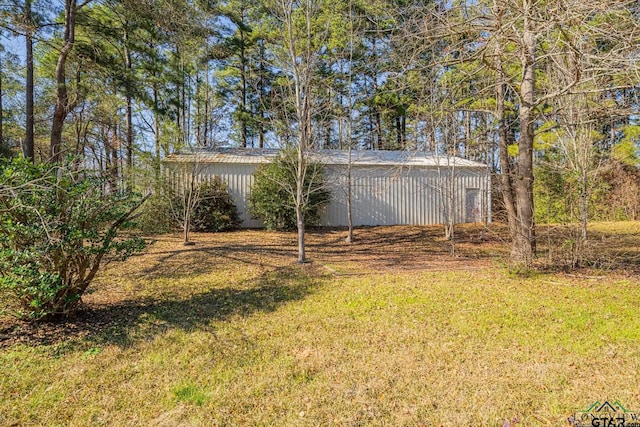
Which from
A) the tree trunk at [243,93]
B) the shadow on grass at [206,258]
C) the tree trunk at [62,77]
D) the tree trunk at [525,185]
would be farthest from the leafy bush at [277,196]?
the tree trunk at [243,93]

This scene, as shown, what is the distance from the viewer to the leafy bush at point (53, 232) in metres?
3.11

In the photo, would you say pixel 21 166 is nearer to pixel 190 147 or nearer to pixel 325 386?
pixel 325 386

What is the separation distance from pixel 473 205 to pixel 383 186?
13.8ft

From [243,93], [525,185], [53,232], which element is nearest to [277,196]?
[525,185]

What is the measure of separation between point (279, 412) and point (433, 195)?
41.2ft

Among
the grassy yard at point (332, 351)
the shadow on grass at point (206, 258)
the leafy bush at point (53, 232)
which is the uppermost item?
the leafy bush at point (53, 232)

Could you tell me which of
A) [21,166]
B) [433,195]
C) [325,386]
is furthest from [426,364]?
[433,195]

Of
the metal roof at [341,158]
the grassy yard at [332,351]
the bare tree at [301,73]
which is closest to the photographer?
the grassy yard at [332,351]

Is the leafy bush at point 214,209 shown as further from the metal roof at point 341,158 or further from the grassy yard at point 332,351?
the grassy yard at point 332,351

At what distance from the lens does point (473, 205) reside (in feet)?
45.3

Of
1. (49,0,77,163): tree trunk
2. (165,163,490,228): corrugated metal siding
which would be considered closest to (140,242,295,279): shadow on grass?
(165,163,490,228): corrugated metal siding

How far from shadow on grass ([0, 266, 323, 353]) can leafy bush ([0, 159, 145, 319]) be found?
226 millimetres

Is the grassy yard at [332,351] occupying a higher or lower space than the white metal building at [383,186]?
lower

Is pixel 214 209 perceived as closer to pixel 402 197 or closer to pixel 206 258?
pixel 206 258
